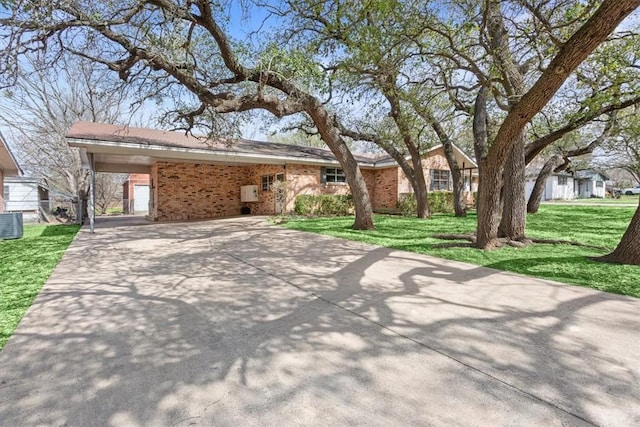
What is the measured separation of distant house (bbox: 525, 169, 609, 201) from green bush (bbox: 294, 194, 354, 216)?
26.5 m

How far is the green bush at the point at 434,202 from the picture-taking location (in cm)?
1767

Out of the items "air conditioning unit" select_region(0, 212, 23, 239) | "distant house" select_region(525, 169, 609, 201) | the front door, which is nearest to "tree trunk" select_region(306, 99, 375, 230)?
"air conditioning unit" select_region(0, 212, 23, 239)

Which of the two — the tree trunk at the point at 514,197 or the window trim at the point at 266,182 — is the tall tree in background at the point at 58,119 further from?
the tree trunk at the point at 514,197

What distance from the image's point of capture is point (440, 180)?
2158 centimetres

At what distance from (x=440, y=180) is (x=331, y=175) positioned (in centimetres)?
796

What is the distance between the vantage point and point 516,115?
5.97m

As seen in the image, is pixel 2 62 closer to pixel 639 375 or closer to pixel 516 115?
pixel 516 115

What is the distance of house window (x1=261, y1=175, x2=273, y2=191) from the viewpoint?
1759cm

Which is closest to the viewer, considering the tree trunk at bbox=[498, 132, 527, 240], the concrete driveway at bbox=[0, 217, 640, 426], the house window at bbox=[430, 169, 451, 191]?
the concrete driveway at bbox=[0, 217, 640, 426]

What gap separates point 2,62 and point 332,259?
7.33 meters

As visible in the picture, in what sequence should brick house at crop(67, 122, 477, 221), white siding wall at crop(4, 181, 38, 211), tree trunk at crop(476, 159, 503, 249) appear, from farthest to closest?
white siding wall at crop(4, 181, 38, 211)
brick house at crop(67, 122, 477, 221)
tree trunk at crop(476, 159, 503, 249)

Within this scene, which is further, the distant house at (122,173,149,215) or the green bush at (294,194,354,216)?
the distant house at (122,173,149,215)

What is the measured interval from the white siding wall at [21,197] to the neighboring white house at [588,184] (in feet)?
186

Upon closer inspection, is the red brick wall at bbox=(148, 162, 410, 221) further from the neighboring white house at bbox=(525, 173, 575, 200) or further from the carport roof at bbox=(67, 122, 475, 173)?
the neighboring white house at bbox=(525, 173, 575, 200)
